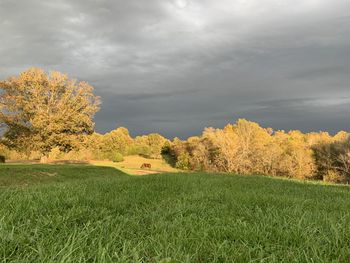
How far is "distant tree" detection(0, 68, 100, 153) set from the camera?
139 feet

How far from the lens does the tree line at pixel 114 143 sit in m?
43.0

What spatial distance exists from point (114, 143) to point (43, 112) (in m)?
45.9

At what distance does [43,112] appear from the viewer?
42750mm

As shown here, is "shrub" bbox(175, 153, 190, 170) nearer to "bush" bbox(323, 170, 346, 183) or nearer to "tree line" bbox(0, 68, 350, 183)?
"tree line" bbox(0, 68, 350, 183)

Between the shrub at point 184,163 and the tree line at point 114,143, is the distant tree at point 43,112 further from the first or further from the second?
the shrub at point 184,163

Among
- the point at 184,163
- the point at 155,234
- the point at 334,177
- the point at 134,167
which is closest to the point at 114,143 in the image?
the point at 184,163

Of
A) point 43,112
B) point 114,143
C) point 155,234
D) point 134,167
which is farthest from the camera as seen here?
point 114,143

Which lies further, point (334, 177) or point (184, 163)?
point (184, 163)

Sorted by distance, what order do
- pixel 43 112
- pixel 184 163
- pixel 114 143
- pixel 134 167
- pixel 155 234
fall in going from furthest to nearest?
pixel 114 143, pixel 184 163, pixel 134 167, pixel 43 112, pixel 155 234

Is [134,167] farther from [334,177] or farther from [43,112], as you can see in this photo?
[334,177]

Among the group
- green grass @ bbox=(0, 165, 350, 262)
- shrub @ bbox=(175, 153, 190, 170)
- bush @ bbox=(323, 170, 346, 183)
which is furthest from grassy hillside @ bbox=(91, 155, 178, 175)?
green grass @ bbox=(0, 165, 350, 262)

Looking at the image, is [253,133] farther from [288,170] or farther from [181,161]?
[181,161]

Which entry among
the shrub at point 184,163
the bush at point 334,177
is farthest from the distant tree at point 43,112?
the bush at point 334,177

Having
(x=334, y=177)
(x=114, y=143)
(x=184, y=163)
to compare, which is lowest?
(x=334, y=177)
